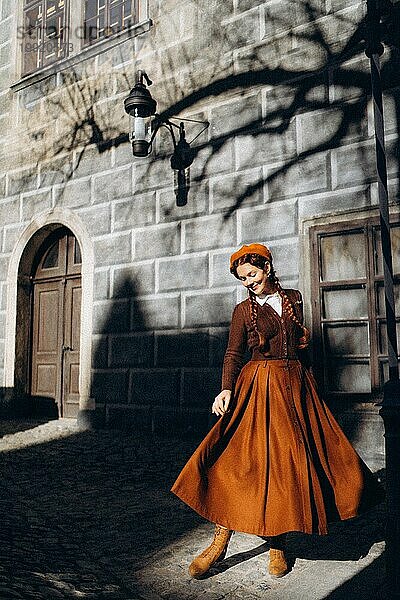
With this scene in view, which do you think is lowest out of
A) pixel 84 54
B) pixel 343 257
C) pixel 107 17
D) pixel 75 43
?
pixel 343 257

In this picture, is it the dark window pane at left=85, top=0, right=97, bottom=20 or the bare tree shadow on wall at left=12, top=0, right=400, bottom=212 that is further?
the dark window pane at left=85, top=0, right=97, bottom=20

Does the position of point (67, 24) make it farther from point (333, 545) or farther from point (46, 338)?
point (333, 545)

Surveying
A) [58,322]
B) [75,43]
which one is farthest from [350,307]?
[75,43]

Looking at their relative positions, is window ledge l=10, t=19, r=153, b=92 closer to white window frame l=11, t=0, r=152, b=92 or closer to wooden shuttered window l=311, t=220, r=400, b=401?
white window frame l=11, t=0, r=152, b=92

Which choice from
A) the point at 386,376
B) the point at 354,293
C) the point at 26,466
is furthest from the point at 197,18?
the point at 26,466

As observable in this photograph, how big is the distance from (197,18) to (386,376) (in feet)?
16.0

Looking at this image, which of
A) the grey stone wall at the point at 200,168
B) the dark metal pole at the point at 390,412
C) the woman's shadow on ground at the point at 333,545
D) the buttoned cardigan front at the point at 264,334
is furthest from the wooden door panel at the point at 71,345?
the dark metal pole at the point at 390,412

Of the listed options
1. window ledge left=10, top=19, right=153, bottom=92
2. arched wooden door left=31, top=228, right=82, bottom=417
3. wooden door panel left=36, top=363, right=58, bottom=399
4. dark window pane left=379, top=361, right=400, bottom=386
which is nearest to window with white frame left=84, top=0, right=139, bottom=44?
window ledge left=10, top=19, right=153, bottom=92

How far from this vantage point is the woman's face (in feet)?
11.8

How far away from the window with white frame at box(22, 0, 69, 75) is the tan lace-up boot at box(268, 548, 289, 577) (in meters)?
8.24

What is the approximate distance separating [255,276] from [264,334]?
326mm

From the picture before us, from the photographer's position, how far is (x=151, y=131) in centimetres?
827

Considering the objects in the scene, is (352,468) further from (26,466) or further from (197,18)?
(197,18)

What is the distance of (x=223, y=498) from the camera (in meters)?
3.27
